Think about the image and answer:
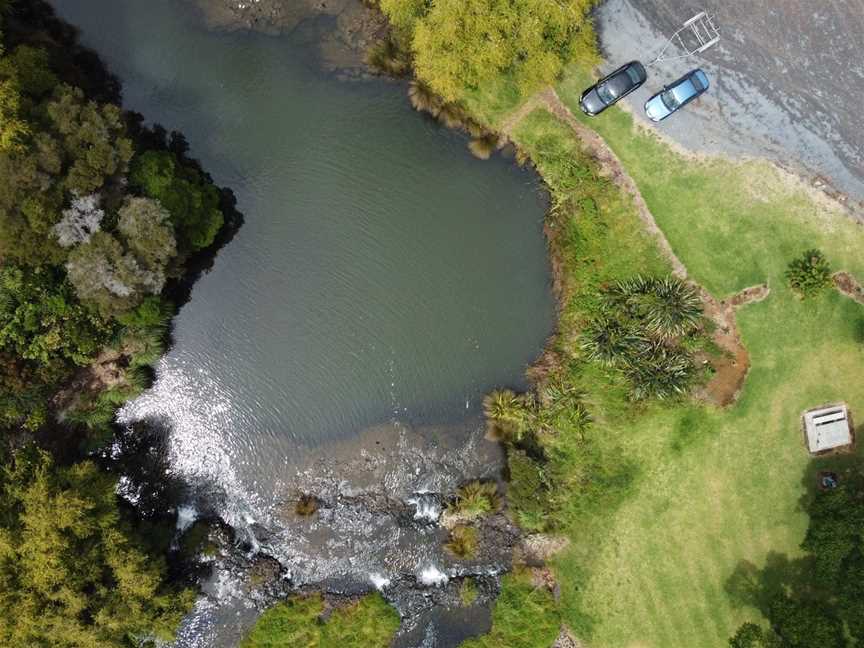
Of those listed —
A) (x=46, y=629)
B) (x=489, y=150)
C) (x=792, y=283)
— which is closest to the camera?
(x=46, y=629)

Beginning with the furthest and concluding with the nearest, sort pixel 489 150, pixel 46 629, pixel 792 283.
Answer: pixel 489 150 < pixel 792 283 < pixel 46 629

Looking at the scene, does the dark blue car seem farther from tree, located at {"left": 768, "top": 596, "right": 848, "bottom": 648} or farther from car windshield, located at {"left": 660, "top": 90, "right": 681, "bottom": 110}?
tree, located at {"left": 768, "top": 596, "right": 848, "bottom": 648}

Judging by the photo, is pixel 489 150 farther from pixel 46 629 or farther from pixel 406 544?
pixel 46 629

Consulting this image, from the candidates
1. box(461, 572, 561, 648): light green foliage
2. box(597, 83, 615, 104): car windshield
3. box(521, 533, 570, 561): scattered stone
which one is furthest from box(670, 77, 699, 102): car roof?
box(461, 572, 561, 648): light green foliage

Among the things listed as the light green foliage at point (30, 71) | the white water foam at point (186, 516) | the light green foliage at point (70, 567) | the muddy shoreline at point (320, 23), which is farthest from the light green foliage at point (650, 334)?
the light green foliage at point (30, 71)

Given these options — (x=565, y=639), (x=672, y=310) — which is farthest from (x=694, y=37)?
(x=565, y=639)

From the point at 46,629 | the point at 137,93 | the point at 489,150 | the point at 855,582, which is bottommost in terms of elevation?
the point at 855,582

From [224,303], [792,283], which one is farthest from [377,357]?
[792,283]

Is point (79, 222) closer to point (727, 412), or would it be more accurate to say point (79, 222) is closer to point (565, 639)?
point (565, 639)

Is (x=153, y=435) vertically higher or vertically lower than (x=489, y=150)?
lower
